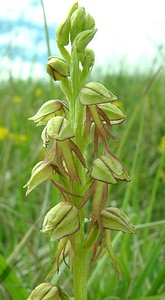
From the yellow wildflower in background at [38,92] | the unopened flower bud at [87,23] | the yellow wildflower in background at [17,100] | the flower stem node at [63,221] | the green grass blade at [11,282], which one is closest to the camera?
the flower stem node at [63,221]

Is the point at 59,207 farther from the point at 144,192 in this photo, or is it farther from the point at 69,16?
the point at 144,192

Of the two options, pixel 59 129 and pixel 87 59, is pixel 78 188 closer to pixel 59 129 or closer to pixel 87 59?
pixel 59 129

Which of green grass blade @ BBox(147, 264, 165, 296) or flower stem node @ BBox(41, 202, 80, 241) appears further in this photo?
green grass blade @ BBox(147, 264, 165, 296)

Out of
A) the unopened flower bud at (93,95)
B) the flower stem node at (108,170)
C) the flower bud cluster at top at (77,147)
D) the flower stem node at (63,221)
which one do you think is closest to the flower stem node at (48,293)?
the flower bud cluster at top at (77,147)

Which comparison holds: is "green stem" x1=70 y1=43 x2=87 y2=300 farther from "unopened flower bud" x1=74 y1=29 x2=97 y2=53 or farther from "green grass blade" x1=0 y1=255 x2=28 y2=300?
"green grass blade" x1=0 y1=255 x2=28 y2=300

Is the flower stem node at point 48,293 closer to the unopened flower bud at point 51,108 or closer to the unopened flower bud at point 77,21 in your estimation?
the unopened flower bud at point 51,108

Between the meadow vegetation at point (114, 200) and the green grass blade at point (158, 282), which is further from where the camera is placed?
the meadow vegetation at point (114, 200)

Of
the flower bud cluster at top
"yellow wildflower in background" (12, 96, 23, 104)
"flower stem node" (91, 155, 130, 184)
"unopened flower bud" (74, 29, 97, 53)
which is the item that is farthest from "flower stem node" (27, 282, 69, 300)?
"yellow wildflower in background" (12, 96, 23, 104)
